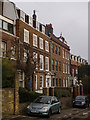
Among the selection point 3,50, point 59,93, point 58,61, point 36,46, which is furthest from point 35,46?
point 58,61

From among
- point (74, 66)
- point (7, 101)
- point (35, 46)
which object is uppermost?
point (35, 46)

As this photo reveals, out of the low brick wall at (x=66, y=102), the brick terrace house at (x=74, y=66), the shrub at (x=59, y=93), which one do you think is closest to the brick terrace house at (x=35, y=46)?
the shrub at (x=59, y=93)

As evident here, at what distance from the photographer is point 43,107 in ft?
50.1

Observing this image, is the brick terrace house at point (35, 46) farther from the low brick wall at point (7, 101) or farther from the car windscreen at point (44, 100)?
the car windscreen at point (44, 100)

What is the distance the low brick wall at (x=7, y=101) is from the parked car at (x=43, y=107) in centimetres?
134

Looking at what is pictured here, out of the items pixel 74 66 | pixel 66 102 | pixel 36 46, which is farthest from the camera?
pixel 74 66

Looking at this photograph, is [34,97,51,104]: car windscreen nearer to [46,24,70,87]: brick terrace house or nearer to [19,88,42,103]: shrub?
[19,88,42,103]: shrub

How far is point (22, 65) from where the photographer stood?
67.9ft

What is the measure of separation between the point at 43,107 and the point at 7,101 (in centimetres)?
268

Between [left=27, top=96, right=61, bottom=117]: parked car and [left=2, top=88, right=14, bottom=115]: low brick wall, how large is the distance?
1344 mm

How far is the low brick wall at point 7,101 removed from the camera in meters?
14.6

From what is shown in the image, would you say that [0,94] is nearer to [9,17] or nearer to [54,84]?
[9,17]

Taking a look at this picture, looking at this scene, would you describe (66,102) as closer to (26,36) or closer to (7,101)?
(26,36)

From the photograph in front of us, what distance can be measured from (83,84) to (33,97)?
2566 centimetres
